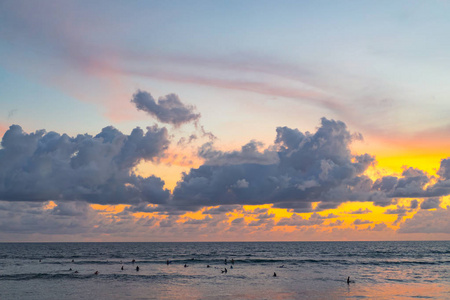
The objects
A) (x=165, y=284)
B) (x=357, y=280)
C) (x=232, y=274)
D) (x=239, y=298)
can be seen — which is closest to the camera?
(x=239, y=298)

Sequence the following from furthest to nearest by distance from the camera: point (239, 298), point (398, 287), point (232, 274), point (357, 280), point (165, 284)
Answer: point (232, 274)
point (357, 280)
point (165, 284)
point (398, 287)
point (239, 298)

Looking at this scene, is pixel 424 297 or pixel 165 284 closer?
pixel 424 297

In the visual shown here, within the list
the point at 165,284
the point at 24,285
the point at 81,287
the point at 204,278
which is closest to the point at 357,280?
the point at 204,278

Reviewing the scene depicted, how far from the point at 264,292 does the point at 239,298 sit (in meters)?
7.62

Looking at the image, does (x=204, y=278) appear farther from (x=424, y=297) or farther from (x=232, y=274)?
(x=424, y=297)

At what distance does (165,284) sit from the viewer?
77.1 meters

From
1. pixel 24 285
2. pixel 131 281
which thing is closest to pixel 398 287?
pixel 131 281

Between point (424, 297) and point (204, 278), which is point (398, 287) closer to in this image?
point (424, 297)

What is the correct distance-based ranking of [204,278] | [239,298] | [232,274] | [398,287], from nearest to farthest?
[239,298] < [398,287] < [204,278] < [232,274]

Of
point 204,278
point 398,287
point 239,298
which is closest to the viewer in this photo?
point 239,298

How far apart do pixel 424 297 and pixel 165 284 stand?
44567 millimetres

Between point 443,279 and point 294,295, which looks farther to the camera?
point 443,279

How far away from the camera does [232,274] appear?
95625mm

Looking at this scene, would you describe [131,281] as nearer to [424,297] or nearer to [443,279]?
[424,297]
